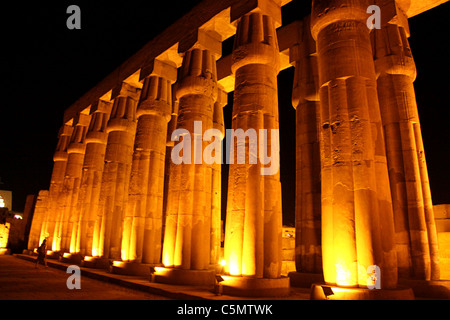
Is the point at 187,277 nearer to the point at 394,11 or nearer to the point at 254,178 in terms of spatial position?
the point at 254,178

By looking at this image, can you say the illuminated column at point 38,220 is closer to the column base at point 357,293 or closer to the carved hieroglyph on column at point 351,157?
the carved hieroglyph on column at point 351,157

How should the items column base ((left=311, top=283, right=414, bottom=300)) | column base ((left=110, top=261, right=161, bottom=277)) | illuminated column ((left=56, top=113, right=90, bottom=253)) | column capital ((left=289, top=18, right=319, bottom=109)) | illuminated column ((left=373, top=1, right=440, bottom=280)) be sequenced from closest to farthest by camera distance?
column base ((left=311, top=283, right=414, bottom=300)) → illuminated column ((left=373, top=1, right=440, bottom=280)) → column capital ((left=289, top=18, right=319, bottom=109)) → column base ((left=110, top=261, right=161, bottom=277)) → illuminated column ((left=56, top=113, right=90, bottom=253))

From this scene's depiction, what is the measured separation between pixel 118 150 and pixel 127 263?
5.73 meters

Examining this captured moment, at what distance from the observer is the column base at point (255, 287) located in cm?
784

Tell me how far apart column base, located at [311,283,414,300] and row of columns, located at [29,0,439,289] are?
0.72 ft

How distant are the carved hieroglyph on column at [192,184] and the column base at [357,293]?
15.9 feet

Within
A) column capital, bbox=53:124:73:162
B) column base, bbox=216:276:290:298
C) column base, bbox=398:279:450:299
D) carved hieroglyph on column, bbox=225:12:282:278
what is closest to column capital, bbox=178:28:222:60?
carved hieroglyph on column, bbox=225:12:282:278

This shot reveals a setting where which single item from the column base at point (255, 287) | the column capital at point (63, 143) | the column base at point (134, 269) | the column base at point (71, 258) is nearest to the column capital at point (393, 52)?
the column base at point (255, 287)

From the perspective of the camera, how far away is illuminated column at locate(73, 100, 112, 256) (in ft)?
53.8

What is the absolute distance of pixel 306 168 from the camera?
36.1ft

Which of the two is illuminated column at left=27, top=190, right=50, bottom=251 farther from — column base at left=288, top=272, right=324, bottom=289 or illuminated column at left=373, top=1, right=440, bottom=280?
illuminated column at left=373, top=1, right=440, bottom=280
